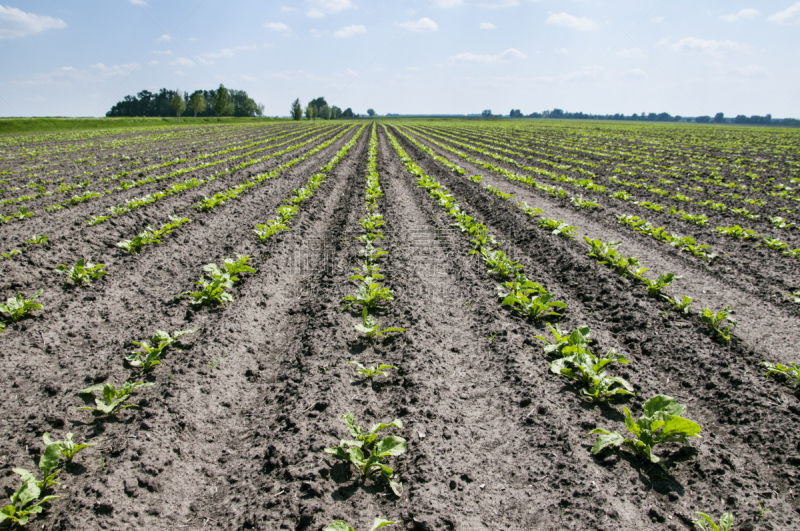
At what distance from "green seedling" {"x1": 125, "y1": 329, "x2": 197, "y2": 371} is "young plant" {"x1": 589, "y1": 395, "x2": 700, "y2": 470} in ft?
14.9

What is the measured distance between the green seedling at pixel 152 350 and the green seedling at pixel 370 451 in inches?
97.8

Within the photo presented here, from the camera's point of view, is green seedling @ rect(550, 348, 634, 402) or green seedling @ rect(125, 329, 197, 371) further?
green seedling @ rect(125, 329, 197, 371)

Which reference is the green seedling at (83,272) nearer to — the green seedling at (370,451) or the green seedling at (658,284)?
the green seedling at (370,451)

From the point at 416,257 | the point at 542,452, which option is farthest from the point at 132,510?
the point at 416,257

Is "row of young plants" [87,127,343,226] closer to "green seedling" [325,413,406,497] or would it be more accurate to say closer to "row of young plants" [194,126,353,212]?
"row of young plants" [194,126,353,212]

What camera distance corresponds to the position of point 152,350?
4230 mm

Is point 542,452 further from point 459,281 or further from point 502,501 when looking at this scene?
point 459,281

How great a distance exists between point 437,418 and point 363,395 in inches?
33.1

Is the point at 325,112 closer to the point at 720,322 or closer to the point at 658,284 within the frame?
the point at 658,284

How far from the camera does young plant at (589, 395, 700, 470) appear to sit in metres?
3.03

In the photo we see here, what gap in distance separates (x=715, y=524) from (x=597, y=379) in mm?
1448

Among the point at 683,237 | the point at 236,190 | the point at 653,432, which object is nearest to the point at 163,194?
the point at 236,190

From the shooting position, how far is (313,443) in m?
3.26

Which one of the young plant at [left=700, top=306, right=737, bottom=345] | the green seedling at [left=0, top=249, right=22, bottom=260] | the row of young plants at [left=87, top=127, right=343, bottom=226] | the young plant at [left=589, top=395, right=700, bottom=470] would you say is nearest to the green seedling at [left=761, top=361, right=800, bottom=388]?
the young plant at [left=700, top=306, right=737, bottom=345]
